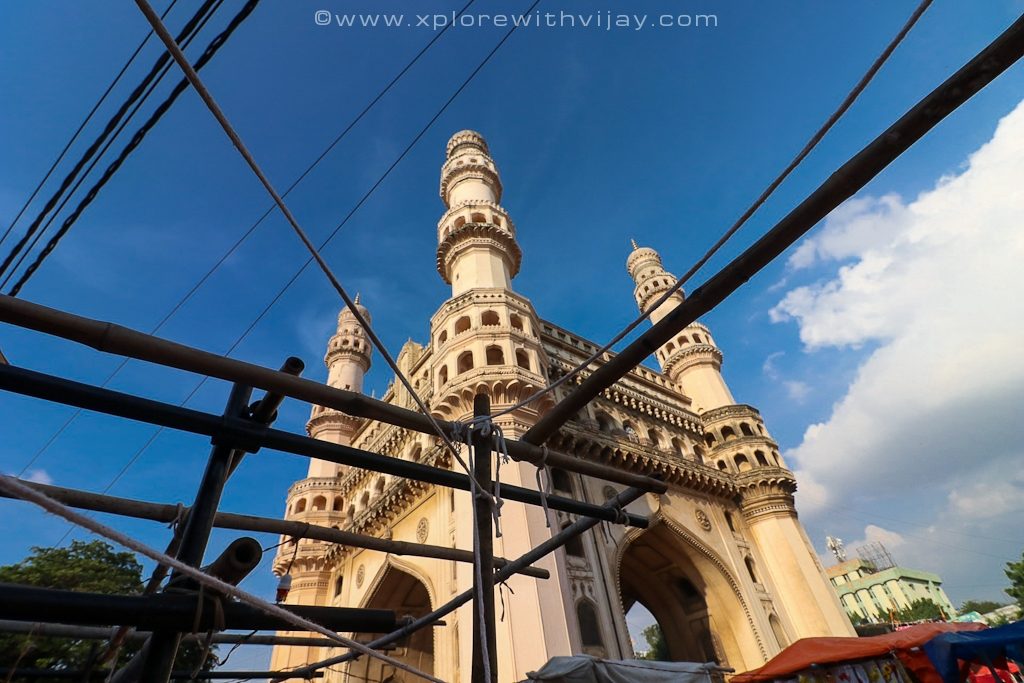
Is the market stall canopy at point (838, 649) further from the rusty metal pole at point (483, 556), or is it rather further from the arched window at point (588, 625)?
the rusty metal pole at point (483, 556)

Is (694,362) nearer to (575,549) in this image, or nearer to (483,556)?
(575,549)

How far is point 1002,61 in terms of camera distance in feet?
7.26

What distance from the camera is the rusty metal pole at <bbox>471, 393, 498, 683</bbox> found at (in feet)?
9.91

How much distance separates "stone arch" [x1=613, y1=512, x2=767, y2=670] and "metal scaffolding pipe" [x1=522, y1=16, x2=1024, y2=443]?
15.3 metres

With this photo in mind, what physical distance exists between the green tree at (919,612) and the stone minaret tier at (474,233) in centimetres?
5752

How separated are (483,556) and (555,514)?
39.0 ft

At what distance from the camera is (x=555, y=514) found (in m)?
14.7

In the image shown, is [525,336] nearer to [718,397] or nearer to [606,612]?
[606,612]

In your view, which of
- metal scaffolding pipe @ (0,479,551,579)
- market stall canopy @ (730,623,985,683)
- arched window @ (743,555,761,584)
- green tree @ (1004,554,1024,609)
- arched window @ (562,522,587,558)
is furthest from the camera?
green tree @ (1004,554,1024,609)

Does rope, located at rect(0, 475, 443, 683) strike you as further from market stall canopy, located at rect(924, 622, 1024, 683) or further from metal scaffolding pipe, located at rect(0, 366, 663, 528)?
market stall canopy, located at rect(924, 622, 1024, 683)

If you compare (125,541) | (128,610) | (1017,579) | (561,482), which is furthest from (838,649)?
(1017,579)

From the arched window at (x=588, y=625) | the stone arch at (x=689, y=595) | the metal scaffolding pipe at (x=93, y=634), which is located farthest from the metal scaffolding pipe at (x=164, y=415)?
the stone arch at (x=689, y=595)

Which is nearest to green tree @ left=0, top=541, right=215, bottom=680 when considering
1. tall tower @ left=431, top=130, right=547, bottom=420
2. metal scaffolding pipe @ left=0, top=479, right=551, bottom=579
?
tall tower @ left=431, top=130, right=547, bottom=420

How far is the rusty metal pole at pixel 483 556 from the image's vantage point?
119 inches
